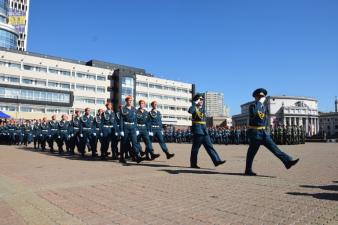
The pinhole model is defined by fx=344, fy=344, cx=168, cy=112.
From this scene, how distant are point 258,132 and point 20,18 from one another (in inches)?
4909

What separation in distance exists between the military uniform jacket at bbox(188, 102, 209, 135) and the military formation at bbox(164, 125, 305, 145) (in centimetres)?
2139

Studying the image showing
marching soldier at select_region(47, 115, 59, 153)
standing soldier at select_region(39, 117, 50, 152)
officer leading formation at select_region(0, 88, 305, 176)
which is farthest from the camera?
standing soldier at select_region(39, 117, 50, 152)

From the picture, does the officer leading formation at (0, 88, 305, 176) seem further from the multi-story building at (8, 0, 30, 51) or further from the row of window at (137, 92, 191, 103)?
the multi-story building at (8, 0, 30, 51)

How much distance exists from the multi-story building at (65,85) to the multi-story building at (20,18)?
4521 centimetres

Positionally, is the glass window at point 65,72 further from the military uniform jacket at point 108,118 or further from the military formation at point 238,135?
the military uniform jacket at point 108,118

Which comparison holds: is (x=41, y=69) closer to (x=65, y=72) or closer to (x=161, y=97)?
(x=65, y=72)


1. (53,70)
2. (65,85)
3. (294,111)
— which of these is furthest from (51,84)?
(294,111)

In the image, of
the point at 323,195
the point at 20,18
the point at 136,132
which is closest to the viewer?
the point at 323,195

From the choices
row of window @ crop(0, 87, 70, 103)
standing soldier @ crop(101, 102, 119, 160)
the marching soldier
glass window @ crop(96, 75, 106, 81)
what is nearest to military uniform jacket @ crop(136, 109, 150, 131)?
standing soldier @ crop(101, 102, 119, 160)

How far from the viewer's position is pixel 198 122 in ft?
33.6

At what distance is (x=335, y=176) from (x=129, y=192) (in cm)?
502

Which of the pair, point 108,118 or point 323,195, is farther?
point 108,118

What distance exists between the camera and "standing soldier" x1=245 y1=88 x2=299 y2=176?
859 cm

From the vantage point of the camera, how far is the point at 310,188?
6379 millimetres
